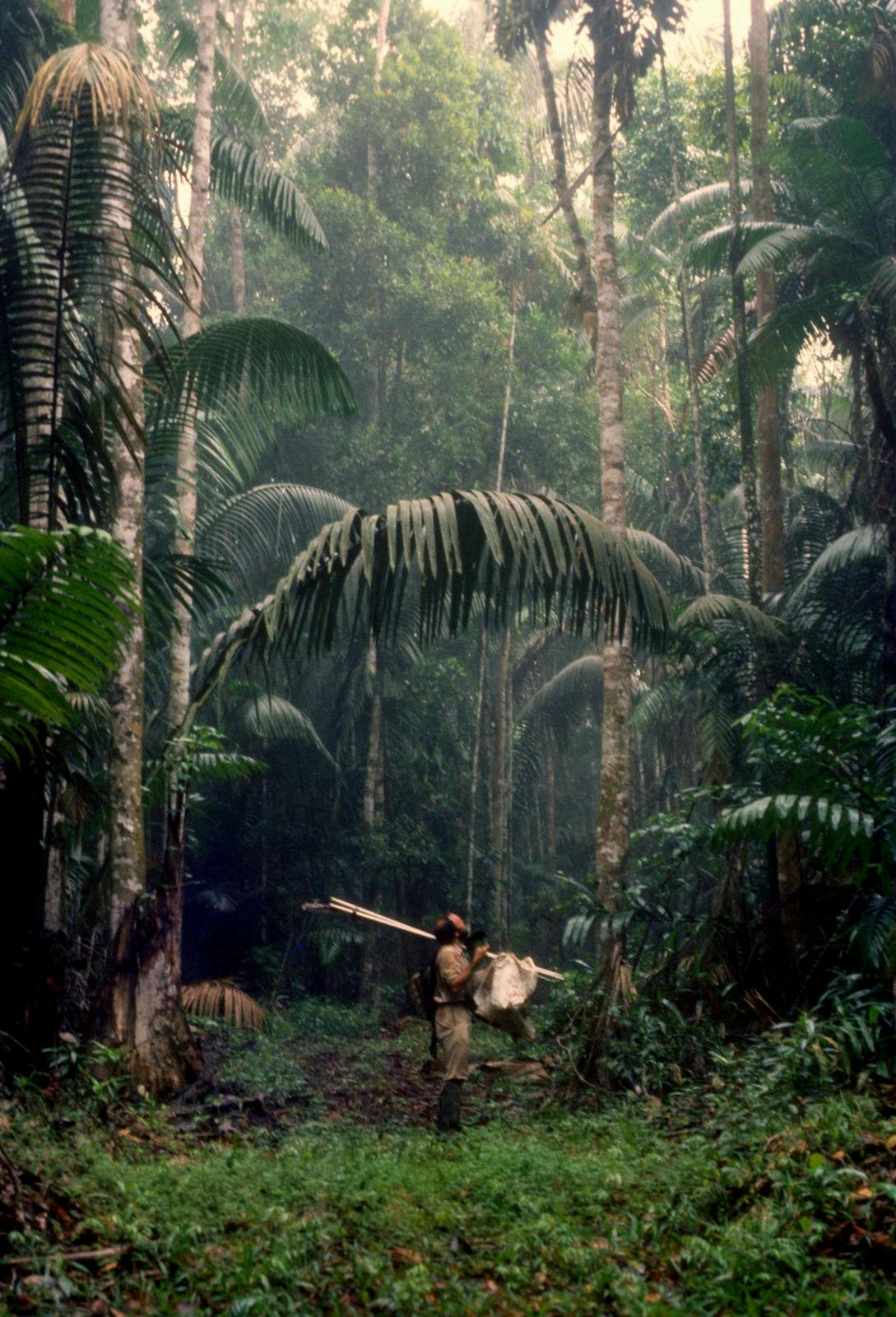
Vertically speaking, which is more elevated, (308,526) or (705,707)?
(308,526)

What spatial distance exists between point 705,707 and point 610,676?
1134mm

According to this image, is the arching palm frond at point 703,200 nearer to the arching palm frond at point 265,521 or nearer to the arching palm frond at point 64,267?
the arching palm frond at point 265,521

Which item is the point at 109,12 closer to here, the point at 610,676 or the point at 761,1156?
the point at 610,676

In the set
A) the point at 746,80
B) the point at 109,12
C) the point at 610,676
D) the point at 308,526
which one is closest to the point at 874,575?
the point at 610,676

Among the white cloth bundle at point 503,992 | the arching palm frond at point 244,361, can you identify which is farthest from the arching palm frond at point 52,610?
the white cloth bundle at point 503,992

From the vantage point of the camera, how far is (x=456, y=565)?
622 cm

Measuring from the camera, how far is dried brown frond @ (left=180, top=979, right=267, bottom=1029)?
38.4 ft

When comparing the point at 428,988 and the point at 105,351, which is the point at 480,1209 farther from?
the point at 105,351

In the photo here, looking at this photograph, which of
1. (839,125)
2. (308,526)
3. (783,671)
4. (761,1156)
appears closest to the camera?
(761,1156)

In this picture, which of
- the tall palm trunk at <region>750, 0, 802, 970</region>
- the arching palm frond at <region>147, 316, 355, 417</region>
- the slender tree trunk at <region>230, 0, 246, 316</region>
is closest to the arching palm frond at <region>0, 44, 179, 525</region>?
the arching palm frond at <region>147, 316, 355, 417</region>

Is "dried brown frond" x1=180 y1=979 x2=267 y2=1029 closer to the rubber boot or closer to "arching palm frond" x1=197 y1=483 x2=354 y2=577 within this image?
"arching palm frond" x1=197 y1=483 x2=354 y2=577

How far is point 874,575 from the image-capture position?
10.9 metres

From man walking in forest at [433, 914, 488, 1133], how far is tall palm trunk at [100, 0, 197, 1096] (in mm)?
1524

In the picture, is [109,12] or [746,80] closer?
[109,12]
